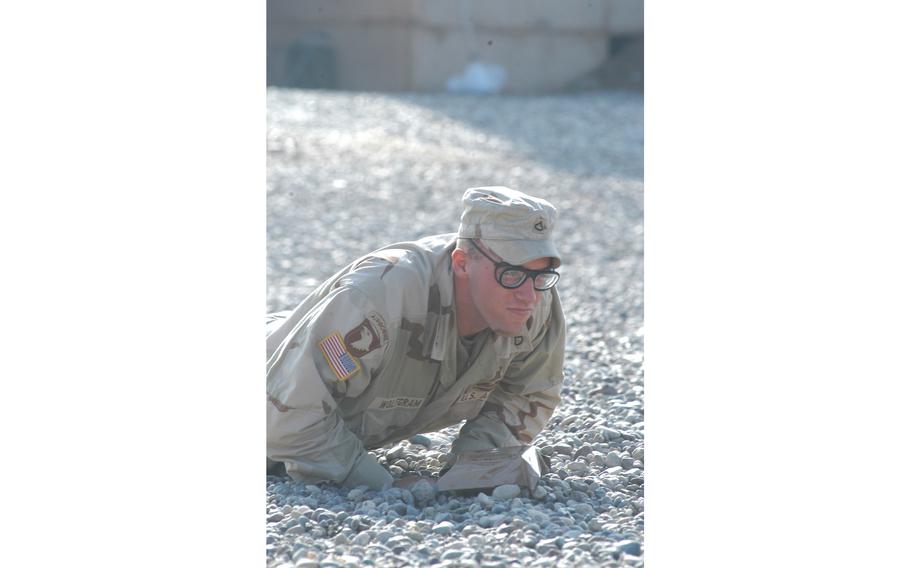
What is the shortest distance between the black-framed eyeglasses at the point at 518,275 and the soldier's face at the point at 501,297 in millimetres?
11

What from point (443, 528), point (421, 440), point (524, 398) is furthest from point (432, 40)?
point (443, 528)

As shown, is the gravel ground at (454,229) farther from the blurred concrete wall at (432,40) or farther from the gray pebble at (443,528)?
the blurred concrete wall at (432,40)

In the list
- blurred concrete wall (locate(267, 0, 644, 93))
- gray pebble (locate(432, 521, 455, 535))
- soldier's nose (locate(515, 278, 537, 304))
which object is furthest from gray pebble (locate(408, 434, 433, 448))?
blurred concrete wall (locate(267, 0, 644, 93))

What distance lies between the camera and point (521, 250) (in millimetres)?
3926

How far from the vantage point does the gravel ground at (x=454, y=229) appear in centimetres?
357

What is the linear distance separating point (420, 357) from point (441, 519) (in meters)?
0.65

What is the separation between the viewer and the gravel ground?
3.57 meters

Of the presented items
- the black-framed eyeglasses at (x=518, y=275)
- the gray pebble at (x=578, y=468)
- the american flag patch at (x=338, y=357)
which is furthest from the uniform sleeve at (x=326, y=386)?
the gray pebble at (x=578, y=468)

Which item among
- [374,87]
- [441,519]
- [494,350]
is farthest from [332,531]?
[374,87]

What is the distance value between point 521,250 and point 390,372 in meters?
0.68

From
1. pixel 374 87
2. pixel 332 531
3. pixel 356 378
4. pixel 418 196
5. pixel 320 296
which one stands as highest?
pixel 374 87

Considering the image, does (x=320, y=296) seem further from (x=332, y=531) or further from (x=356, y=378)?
(x=332, y=531)

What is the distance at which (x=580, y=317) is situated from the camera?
8188 millimetres

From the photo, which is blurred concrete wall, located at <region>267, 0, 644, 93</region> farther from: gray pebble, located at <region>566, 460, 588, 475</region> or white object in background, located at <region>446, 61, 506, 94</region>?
gray pebble, located at <region>566, 460, 588, 475</region>
